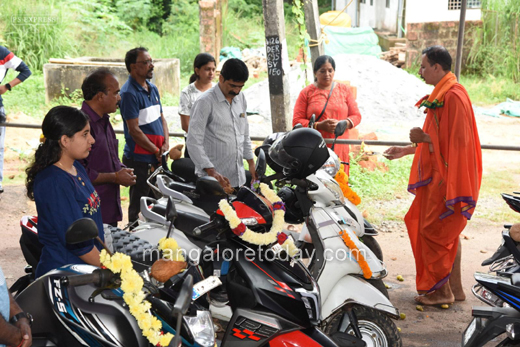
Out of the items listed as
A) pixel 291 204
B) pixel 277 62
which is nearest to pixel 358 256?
pixel 291 204

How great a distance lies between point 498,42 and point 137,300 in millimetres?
15248

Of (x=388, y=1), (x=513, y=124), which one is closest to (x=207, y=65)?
(x=513, y=124)

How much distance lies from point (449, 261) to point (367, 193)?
121 inches

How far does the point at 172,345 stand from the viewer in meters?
2.38

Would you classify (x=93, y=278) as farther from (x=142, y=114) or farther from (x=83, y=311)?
(x=142, y=114)

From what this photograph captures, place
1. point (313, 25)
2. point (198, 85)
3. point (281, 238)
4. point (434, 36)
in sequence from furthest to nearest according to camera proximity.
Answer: point (434, 36) < point (313, 25) < point (198, 85) < point (281, 238)

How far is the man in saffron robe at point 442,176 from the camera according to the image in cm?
461

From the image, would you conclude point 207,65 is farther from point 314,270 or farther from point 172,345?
point 172,345

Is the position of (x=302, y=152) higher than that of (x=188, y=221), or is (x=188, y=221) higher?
(x=302, y=152)

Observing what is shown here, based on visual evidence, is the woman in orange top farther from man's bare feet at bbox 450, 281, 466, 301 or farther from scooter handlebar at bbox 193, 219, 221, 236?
scooter handlebar at bbox 193, 219, 221, 236

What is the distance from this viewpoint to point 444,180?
4.71 m

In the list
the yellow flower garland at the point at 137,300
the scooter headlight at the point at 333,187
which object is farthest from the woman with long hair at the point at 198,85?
the yellow flower garland at the point at 137,300

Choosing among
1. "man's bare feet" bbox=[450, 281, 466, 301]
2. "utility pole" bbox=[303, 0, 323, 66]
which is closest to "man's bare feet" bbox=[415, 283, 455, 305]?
"man's bare feet" bbox=[450, 281, 466, 301]

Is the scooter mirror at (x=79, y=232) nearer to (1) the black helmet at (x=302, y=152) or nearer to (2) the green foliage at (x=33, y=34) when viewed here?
(1) the black helmet at (x=302, y=152)
